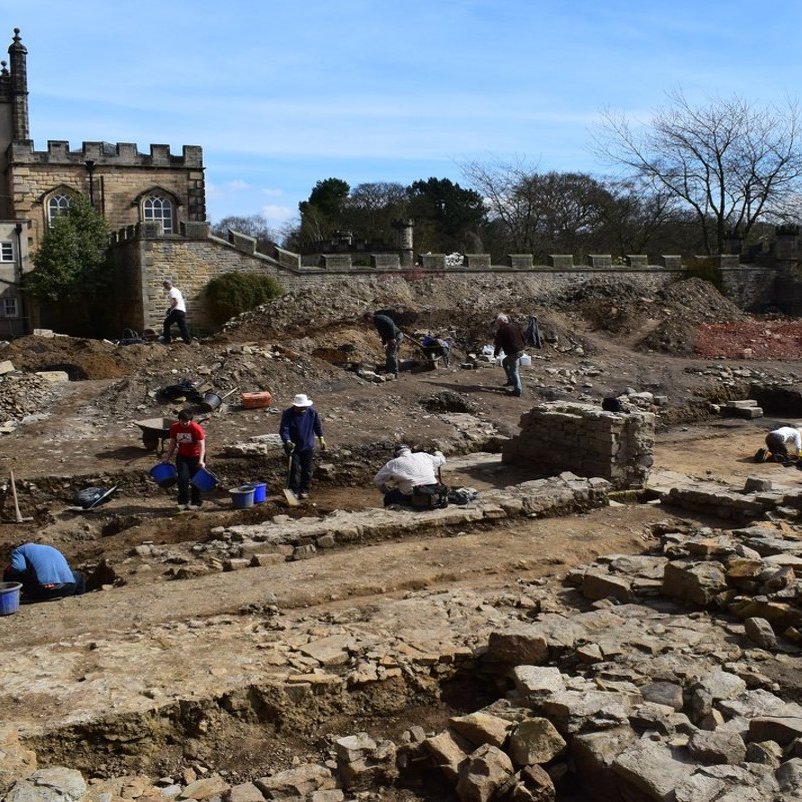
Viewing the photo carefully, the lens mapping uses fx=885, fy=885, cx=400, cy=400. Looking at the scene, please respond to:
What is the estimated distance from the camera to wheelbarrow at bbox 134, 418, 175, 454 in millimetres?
13781

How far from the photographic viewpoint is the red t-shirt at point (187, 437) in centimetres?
1157

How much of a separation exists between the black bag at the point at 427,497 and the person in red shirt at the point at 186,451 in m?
2.94

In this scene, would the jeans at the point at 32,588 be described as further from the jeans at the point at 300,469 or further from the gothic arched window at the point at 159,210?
the gothic arched window at the point at 159,210

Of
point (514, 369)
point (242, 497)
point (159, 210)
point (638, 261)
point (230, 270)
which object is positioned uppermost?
point (159, 210)

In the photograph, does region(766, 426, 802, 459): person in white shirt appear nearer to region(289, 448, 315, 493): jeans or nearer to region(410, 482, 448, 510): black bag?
region(410, 482, 448, 510): black bag

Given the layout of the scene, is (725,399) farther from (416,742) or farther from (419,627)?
(416,742)

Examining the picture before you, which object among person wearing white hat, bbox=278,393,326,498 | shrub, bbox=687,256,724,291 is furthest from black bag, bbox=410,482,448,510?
shrub, bbox=687,256,724,291

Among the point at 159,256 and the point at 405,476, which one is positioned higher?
the point at 159,256

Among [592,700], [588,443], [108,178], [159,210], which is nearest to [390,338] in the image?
[588,443]

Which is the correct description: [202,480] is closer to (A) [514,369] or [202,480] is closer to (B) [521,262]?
(A) [514,369]

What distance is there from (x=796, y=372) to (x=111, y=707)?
2098 centimetres

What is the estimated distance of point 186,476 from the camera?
1170cm

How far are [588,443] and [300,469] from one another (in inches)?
167

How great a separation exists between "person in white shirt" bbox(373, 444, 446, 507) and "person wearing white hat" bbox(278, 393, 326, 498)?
1400 mm
